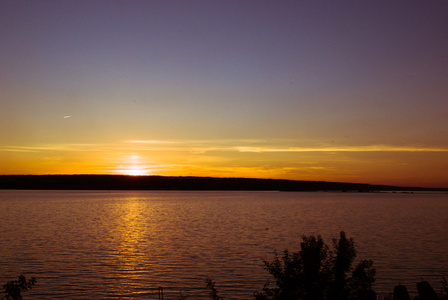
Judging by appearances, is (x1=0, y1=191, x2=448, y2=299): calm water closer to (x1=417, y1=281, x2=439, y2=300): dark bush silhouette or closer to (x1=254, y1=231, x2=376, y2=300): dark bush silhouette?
(x1=254, y1=231, x2=376, y2=300): dark bush silhouette

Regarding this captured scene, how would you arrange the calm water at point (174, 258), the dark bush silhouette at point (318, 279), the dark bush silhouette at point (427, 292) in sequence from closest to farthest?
the dark bush silhouette at point (427, 292)
the dark bush silhouette at point (318, 279)
the calm water at point (174, 258)

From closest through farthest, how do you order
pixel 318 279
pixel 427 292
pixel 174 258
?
pixel 427 292, pixel 318 279, pixel 174 258

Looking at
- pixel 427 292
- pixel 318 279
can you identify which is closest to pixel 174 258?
pixel 318 279

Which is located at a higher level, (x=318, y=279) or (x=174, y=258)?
(x=318, y=279)

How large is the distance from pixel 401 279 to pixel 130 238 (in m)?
37.6

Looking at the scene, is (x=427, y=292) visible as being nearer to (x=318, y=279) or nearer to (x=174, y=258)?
(x=318, y=279)

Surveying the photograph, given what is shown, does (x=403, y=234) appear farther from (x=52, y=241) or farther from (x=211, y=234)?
Answer: (x=52, y=241)

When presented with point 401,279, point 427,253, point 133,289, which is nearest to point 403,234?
point 427,253

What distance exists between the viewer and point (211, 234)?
202ft

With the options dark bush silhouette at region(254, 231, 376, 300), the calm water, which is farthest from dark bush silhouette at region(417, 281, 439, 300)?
the calm water

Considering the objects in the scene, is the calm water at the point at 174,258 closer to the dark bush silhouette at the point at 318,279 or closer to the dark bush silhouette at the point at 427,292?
the dark bush silhouette at the point at 318,279

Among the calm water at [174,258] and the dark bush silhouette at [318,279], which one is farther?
the calm water at [174,258]

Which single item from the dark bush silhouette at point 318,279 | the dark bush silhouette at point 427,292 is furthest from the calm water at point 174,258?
the dark bush silhouette at point 427,292

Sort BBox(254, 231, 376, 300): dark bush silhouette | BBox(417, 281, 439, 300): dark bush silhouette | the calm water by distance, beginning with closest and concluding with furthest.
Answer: BBox(417, 281, 439, 300): dark bush silhouette, BBox(254, 231, 376, 300): dark bush silhouette, the calm water
